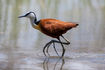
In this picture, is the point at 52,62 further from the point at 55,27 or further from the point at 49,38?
the point at 49,38

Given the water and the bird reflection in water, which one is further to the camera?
the water

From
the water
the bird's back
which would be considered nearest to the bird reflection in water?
the water

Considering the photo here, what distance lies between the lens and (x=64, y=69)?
5.02 meters

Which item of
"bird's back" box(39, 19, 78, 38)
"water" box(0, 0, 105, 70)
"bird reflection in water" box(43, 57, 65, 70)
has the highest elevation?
"bird's back" box(39, 19, 78, 38)

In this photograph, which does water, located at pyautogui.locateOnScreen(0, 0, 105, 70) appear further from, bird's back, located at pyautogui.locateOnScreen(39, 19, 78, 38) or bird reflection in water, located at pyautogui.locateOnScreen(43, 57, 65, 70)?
bird's back, located at pyautogui.locateOnScreen(39, 19, 78, 38)

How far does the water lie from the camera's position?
17.3 feet

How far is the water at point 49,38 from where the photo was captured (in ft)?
A: 17.3

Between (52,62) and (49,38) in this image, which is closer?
(52,62)

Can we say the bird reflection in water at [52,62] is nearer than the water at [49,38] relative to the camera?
Yes

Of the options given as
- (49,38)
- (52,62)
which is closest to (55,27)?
(52,62)

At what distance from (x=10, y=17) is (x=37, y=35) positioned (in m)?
1.19

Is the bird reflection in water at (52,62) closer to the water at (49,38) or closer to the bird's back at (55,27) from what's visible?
the water at (49,38)

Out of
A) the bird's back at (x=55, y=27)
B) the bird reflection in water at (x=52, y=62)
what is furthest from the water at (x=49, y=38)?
the bird's back at (x=55, y=27)

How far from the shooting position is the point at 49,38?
665 cm
